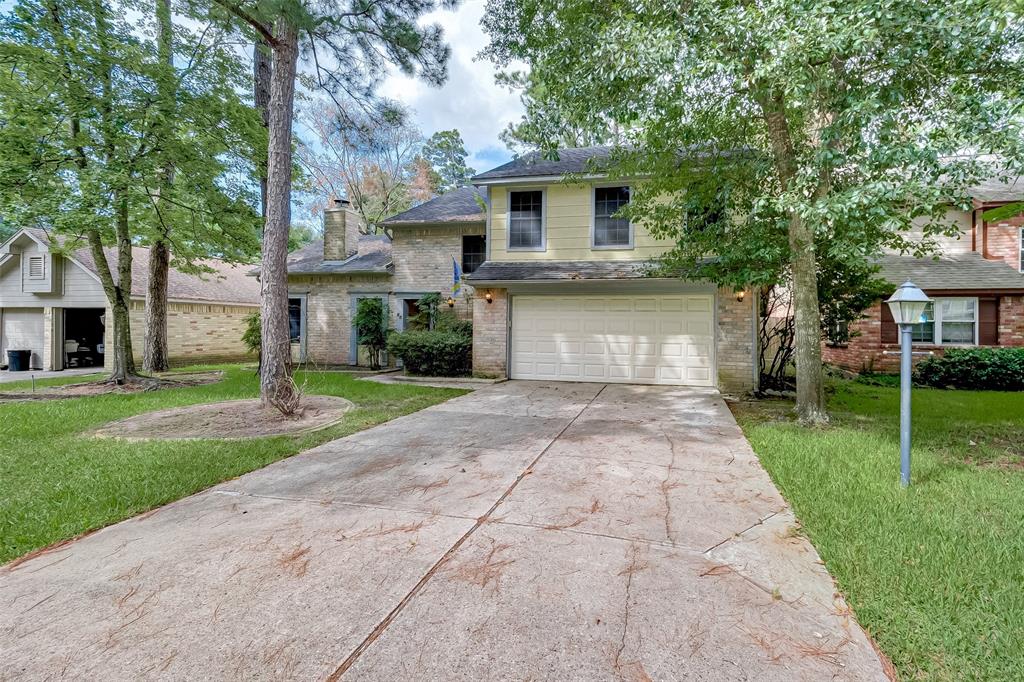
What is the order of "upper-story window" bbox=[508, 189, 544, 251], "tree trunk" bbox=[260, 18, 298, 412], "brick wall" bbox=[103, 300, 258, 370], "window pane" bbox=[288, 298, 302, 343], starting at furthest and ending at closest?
1. "brick wall" bbox=[103, 300, 258, 370]
2. "window pane" bbox=[288, 298, 302, 343]
3. "upper-story window" bbox=[508, 189, 544, 251]
4. "tree trunk" bbox=[260, 18, 298, 412]

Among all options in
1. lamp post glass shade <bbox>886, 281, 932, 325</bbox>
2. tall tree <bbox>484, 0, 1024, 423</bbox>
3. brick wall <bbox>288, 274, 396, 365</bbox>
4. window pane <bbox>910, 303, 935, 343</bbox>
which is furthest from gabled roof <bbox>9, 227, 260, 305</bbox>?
window pane <bbox>910, 303, 935, 343</bbox>

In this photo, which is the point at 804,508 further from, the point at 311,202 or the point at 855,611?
the point at 311,202

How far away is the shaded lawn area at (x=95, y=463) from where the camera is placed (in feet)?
11.1

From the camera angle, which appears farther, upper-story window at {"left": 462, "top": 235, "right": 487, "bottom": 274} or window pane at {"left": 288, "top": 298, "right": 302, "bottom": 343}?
window pane at {"left": 288, "top": 298, "right": 302, "bottom": 343}

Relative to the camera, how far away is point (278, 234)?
23.7ft

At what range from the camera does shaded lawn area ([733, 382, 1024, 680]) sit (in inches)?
81.3

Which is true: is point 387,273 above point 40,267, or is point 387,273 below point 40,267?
below

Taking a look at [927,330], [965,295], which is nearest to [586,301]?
[927,330]

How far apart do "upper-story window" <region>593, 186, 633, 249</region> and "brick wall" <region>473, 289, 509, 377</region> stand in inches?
103

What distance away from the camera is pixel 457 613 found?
89.2 inches

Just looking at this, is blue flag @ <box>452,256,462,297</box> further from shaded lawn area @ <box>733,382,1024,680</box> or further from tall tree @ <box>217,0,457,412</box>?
shaded lawn area @ <box>733,382,1024,680</box>

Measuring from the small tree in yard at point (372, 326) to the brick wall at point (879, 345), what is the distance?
12.2 meters

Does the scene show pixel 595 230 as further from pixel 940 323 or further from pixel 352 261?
pixel 940 323

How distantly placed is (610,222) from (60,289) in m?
18.3
